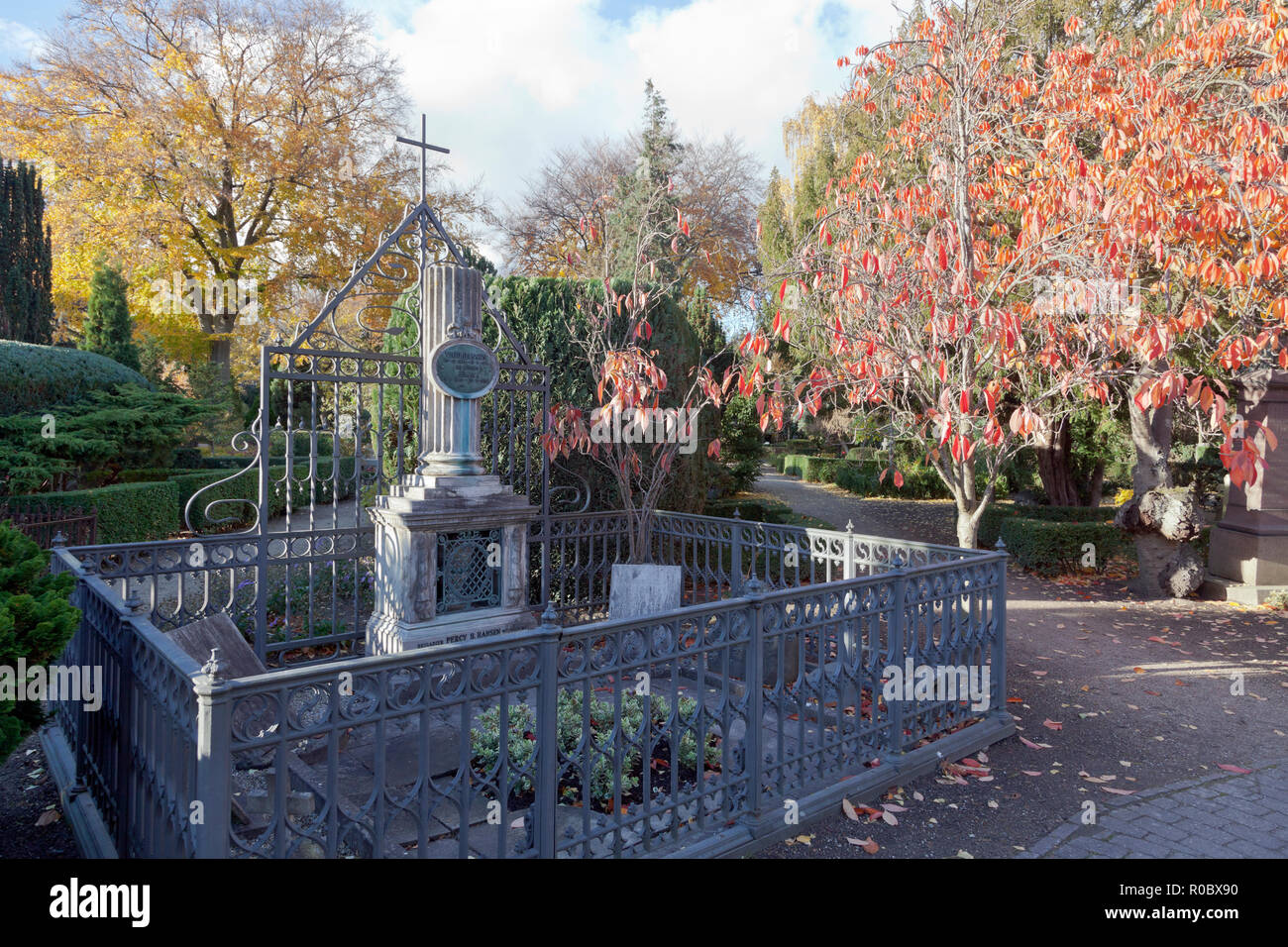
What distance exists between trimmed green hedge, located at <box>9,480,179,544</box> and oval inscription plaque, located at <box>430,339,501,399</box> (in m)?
6.57

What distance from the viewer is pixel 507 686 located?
124 inches

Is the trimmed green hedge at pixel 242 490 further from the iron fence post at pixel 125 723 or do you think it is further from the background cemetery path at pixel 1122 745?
the background cemetery path at pixel 1122 745

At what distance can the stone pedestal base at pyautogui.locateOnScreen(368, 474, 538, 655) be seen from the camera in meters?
5.81

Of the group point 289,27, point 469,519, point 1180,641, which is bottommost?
point 1180,641

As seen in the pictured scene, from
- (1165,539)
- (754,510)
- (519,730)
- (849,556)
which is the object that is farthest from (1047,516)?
(519,730)

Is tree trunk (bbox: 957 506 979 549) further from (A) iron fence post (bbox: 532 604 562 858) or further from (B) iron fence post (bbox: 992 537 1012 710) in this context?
(A) iron fence post (bbox: 532 604 562 858)

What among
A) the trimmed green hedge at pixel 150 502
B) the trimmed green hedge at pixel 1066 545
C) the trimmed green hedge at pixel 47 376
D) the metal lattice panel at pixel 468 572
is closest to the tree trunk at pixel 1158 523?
the trimmed green hedge at pixel 1066 545

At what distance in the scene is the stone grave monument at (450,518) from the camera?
5852 mm

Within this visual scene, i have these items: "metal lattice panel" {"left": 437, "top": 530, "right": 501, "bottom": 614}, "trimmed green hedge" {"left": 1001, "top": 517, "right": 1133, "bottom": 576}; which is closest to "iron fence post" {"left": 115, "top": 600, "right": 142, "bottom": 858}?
"metal lattice panel" {"left": 437, "top": 530, "right": 501, "bottom": 614}

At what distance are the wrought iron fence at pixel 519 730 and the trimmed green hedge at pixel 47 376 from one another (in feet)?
33.3

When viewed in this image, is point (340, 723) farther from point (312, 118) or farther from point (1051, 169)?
point (312, 118)

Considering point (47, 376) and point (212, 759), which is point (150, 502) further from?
point (212, 759)

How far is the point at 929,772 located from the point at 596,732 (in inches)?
80.4
